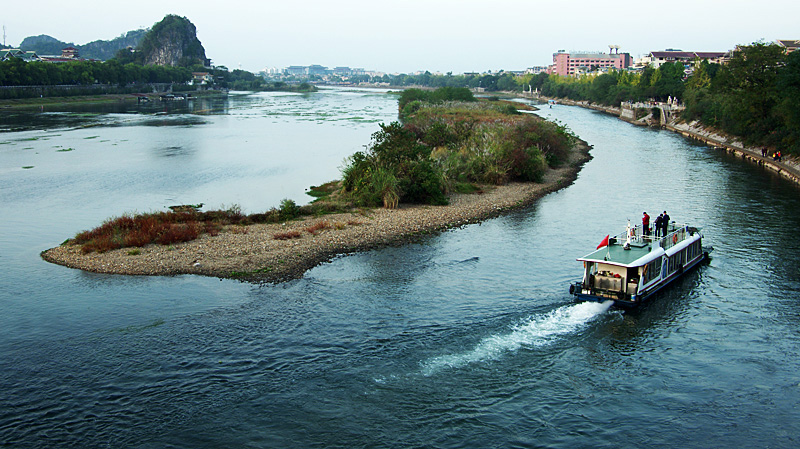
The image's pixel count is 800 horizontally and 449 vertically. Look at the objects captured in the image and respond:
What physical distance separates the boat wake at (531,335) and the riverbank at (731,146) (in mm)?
37943

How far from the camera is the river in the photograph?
1738cm

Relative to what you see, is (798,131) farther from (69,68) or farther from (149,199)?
(69,68)

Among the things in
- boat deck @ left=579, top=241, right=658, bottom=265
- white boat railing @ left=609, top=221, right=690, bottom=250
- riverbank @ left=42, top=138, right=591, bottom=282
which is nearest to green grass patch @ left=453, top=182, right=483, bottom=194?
riverbank @ left=42, top=138, right=591, bottom=282

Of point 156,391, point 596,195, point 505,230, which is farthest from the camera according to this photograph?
point 596,195

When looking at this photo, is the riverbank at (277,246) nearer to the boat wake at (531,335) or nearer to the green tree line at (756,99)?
the boat wake at (531,335)

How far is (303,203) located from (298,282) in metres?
16.9

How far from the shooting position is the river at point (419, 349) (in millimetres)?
17375

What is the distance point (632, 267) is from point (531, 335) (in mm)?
5328

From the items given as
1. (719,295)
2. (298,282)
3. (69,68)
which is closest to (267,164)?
(298,282)

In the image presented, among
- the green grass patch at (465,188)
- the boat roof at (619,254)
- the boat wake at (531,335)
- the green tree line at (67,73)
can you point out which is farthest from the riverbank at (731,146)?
the green tree line at (67,73)

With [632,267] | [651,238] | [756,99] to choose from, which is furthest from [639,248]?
[756,99]

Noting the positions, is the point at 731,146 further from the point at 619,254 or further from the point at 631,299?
the point at 631,299

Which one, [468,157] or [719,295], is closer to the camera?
[719,295]

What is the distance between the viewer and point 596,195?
48.6m
